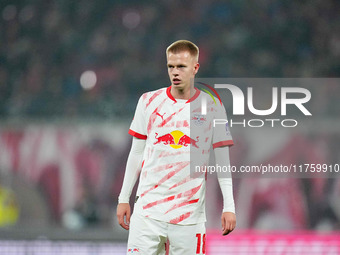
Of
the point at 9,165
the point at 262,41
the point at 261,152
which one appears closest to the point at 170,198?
the point at 261,152

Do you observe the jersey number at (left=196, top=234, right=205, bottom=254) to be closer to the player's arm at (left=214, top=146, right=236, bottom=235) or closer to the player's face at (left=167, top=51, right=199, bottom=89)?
the player's arm at (left=214, top=146, right=236, bottom=235)

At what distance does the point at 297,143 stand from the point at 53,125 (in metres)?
3.21

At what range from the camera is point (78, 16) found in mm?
10688

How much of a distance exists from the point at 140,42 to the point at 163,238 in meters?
7.08

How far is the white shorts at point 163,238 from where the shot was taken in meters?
3.36

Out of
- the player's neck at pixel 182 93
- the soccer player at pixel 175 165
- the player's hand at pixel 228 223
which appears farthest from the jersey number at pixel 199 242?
the player's neck at pixel 182 93

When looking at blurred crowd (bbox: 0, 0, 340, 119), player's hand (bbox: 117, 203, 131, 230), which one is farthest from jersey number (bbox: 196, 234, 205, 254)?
blurred crowd (bbox: 0, 0, 340, 119)

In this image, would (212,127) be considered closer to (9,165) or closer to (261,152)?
(261,152)

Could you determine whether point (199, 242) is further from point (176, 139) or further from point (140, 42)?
point (140, 42)

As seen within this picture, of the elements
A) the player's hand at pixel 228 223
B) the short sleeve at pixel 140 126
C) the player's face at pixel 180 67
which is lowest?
the player's hand at pixel 228 223

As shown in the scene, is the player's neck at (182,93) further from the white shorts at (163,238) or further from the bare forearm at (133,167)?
the white shorts at (163,238)

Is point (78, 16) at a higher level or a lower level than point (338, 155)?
higher

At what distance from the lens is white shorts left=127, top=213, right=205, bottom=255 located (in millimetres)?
3355

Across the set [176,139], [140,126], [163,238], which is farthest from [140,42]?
[163,238]
